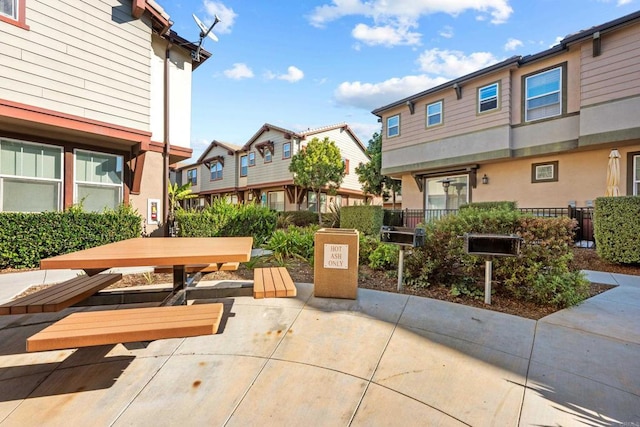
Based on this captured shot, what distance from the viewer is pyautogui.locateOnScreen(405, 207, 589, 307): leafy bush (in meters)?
3.77

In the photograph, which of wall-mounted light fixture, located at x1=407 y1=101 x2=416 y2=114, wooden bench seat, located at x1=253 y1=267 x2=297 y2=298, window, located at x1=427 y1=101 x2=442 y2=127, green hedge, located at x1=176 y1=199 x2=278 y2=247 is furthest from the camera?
wall-mounted light fixture, located at x1=407 y1=101 x2=416 y2=114

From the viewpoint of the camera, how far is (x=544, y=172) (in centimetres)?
1085

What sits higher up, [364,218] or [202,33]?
[202,33]

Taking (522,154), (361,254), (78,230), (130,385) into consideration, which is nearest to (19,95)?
(78,230)

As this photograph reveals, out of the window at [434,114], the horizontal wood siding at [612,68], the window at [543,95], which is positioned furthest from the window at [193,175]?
the horizontal wood siding at [612,68]

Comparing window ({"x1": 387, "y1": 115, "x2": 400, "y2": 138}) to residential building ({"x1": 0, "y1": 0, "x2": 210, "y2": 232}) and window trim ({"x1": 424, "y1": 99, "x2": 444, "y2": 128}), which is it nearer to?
window trim ({"x1": 424, "y1": 99, "x2": 444, "y2": 128})

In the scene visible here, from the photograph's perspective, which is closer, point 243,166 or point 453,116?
point 453,116

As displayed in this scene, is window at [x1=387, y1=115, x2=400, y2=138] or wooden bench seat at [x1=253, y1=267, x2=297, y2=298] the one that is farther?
window at [x1=387, y1=115, x2=400, y2=138]

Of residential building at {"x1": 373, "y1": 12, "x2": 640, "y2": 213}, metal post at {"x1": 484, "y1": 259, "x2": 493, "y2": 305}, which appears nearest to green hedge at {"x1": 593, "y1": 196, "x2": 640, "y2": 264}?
residential building at {"x1": 373, "y1": 12, "x2": 640, "y2": 213}

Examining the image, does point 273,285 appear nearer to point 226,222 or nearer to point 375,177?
point 226,222

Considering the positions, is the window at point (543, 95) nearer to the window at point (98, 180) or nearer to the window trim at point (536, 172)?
the window trim at point (536, 172)

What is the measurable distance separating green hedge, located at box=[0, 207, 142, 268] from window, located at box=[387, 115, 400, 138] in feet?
40.7

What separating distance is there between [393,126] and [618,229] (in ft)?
34.8

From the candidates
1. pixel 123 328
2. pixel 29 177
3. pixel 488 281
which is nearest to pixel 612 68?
pixel 488 281
